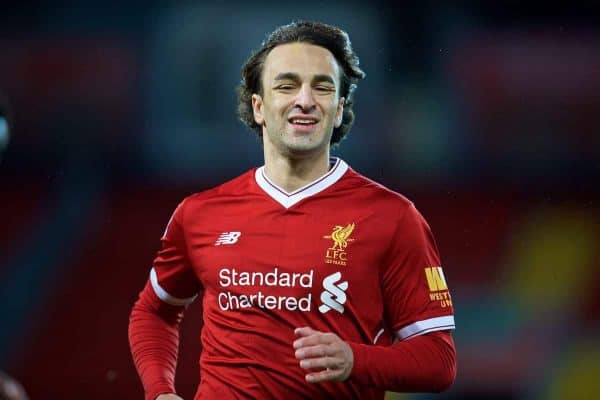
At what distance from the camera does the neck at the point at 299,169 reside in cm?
260

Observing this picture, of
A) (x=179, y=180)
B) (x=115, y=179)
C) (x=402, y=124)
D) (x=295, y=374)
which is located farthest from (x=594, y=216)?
(x=295, y=374)

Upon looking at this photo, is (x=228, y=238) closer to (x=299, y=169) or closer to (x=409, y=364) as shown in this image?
(x=299, y=169)

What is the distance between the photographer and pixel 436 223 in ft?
14.6

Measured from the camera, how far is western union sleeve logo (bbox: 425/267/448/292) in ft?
7.89

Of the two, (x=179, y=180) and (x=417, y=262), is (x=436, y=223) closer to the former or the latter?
(x=179, y=180)

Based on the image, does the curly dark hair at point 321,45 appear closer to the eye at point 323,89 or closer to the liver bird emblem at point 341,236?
the eye at point 323,89

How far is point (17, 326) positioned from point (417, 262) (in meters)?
2.66

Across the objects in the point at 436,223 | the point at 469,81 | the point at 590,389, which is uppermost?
the point at 469,81

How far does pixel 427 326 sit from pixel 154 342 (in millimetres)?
813

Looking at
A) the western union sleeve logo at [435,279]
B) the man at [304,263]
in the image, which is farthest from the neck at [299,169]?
the western union sleeve logo at [435,279]

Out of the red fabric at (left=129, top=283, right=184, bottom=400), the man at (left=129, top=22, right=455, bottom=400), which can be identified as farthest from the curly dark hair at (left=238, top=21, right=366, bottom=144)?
the red fabric at (left=129, top=283, right=184, bottom=400)

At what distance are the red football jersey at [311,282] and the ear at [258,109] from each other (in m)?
0.21

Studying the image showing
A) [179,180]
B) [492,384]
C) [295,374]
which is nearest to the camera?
[295,374]

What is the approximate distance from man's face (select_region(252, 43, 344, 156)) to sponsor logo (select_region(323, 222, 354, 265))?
22cm
